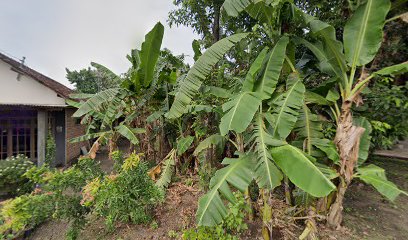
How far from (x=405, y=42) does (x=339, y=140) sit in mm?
3039

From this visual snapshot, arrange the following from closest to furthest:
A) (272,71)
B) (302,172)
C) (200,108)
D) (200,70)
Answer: (302,172) → (272,71) → (200,70) → (200,108)

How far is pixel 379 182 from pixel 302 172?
1293 mm

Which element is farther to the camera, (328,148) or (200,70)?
(200,70)

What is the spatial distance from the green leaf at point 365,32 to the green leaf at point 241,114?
5.50ft

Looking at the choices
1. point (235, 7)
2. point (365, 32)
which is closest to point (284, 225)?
point (365, 32)

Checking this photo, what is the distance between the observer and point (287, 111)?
291 cm

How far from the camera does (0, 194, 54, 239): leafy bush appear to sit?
122 inches

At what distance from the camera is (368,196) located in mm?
5012

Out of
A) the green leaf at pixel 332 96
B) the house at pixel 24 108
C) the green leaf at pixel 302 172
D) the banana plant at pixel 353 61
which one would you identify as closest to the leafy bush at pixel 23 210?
the green leaf at pixel 302 172

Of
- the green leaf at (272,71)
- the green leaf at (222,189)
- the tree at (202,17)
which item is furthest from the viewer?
the tree at (202,17)

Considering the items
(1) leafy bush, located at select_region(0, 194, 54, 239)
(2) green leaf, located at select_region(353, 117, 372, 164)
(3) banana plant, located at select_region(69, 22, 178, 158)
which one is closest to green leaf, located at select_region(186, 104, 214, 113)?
(3) banana plant, located at select_region(69, 22, 178, 158)

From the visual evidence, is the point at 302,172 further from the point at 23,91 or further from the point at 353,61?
the point at 23,91

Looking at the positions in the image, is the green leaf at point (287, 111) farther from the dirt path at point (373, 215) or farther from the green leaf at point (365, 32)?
the dirt path at point (373, 215)

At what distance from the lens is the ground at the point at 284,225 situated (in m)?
3.52
